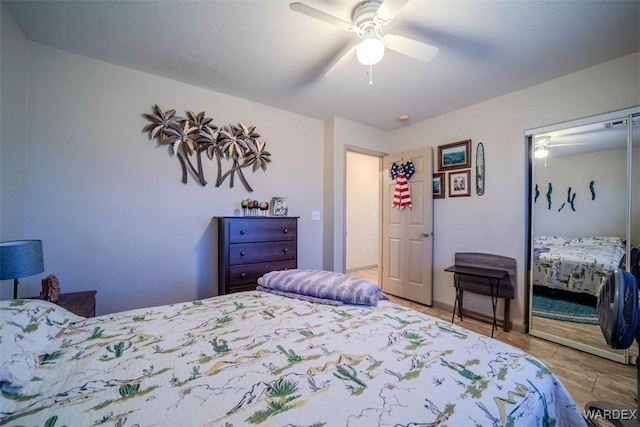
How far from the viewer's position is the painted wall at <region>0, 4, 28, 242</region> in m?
1.61

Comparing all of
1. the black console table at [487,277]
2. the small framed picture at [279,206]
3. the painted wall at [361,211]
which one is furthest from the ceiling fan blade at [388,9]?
the painted wall at [361,211]

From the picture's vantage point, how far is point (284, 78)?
243 cm

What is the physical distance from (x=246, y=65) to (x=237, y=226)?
4.86 feet

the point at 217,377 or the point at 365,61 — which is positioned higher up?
the point at 365,61

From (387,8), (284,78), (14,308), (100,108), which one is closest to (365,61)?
(387,8)

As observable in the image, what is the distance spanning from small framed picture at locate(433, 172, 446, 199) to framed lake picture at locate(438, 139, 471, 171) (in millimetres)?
93

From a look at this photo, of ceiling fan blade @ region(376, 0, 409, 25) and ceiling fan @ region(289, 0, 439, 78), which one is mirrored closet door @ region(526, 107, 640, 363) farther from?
ceiling fan blade @ region(376, 0, 409, 25)

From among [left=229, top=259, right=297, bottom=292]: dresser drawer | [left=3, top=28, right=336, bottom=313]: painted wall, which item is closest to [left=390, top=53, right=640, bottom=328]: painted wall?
[left=229, top=259, right=297, bottom=292]: dresser drawer

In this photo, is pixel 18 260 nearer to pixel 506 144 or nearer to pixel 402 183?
pixel 402 183

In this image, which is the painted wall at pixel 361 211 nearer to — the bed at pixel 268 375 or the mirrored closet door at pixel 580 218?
the mirrored closet door at pixel 580 218

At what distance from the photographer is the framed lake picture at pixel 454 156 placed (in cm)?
303

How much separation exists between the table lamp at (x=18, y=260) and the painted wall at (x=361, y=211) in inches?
176

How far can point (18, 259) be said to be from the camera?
128 centimetres

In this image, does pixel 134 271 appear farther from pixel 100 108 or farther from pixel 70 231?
pixel 100 108
